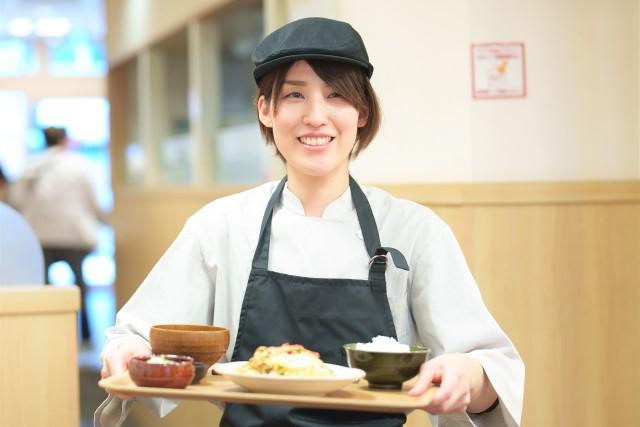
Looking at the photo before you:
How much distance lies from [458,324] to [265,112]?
56 cm

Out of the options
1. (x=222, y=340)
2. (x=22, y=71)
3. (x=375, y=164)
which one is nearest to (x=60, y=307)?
(x=375, y=164)

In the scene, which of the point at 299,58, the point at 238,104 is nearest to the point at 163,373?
the point at 299,58

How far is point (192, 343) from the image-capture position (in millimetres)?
1721

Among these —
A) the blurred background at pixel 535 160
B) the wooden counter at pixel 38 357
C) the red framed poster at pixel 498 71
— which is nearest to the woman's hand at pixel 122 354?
the wooden counter at pixel 38 357

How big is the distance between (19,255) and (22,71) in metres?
10.0

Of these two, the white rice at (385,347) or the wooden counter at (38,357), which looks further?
the wooden counter at (38,357)

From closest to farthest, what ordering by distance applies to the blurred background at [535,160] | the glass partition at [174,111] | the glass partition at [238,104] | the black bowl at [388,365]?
1. the black bowl at [388,365]
2. the blurred background at [535,160]
3. the glass partition at [238,104]
4. the glass partition at [174,111]

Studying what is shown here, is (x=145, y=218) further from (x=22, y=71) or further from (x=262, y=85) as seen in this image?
(x=22, y=71)

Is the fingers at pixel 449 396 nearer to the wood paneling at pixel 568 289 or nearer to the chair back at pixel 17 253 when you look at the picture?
the wood paneling at pixel 568 289

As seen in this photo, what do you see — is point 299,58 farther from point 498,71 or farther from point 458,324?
point 498,71

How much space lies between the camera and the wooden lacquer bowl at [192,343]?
5.65ft

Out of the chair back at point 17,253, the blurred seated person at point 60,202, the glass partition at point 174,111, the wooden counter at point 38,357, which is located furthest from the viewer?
the blurred seated person at point 60,202

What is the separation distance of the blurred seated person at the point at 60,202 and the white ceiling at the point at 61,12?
13.8ft

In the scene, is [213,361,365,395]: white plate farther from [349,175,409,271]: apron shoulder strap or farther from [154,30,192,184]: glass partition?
[154,30,192,184]: glass partition
